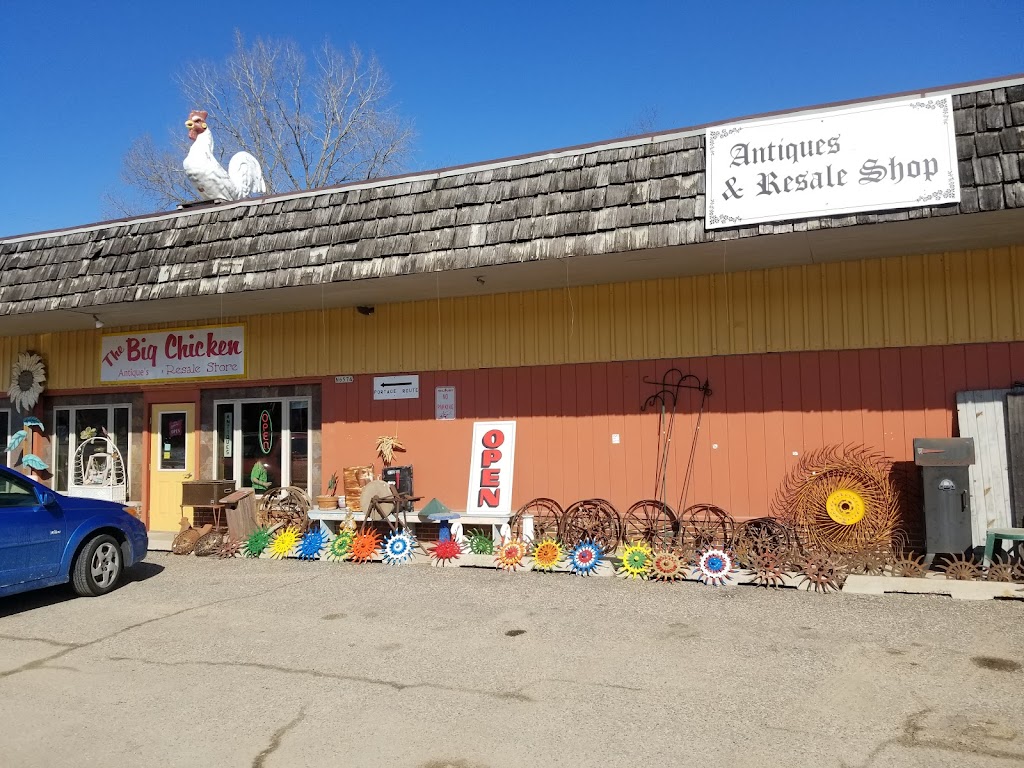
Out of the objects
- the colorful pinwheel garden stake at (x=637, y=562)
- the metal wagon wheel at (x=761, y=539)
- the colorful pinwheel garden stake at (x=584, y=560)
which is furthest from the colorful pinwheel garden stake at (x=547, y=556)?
the metal wagon wheel at (x=761, y=539)

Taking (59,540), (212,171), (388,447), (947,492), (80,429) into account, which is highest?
(212,171)

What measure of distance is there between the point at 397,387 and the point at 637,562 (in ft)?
15.9

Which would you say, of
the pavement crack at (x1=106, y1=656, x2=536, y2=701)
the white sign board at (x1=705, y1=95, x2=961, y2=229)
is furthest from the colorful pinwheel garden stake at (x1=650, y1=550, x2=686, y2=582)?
the pavement crack at (x1=106, y1=656, x2=536, y2=701)

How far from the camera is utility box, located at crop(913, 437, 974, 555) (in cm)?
827

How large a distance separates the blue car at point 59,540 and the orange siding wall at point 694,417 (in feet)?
12.2

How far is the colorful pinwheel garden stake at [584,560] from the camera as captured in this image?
8914 millimetres

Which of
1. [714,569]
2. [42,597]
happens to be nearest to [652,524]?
[714,569]

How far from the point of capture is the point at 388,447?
11.6 metres

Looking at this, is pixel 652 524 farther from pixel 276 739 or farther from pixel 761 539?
pixel 276 739

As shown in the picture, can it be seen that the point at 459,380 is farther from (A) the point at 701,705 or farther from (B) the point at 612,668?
(A) the point at 701,705

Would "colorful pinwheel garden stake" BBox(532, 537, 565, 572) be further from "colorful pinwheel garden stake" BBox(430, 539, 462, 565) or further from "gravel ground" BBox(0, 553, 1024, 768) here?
"colorful pinwheel garden stake" BBox(430, 539, 462, 565)

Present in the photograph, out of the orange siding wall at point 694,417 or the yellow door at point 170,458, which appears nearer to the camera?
the orange siding wall at point 694,417

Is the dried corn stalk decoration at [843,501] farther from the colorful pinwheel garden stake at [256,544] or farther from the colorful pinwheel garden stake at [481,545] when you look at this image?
the colorful pinwheel garden stake at [256,544]

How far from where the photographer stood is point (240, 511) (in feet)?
37.4
